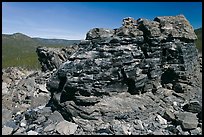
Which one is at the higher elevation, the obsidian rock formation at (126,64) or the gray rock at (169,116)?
the obsidian rock formation at (126,64)

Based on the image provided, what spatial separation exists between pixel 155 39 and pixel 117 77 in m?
8.05

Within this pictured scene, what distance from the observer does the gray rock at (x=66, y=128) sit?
26.1 metres

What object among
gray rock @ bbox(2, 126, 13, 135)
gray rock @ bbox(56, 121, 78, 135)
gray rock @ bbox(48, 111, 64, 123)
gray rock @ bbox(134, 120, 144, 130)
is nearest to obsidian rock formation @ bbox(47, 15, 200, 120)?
gray rock @ bbox(48, 111, 64, 123)

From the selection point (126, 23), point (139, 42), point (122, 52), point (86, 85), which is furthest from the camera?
point (126, 23)

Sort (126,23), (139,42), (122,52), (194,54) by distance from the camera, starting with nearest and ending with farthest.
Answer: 1. (122,52)
2. (139,42)
3. (126,23)
4. (194,54)

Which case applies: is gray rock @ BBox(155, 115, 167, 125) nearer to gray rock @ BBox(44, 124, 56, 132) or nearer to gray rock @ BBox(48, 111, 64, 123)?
gray rock @ BBox(48, 111, 64, 123)

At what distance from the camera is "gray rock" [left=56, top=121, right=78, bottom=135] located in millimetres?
26141

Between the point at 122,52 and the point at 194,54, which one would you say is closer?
the point at 122,52

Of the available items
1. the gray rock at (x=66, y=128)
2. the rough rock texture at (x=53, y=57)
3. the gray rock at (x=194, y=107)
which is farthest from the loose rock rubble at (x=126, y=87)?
the rough rock texture at (x=53, y=57)

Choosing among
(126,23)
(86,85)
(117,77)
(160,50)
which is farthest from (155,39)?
(86,85)

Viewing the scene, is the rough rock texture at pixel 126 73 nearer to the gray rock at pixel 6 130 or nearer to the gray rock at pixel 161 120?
the gray rock at pixel 161 120

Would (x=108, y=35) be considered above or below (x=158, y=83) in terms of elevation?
above

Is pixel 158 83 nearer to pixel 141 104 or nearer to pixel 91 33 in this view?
pixel 141 104

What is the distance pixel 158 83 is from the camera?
34125mm
